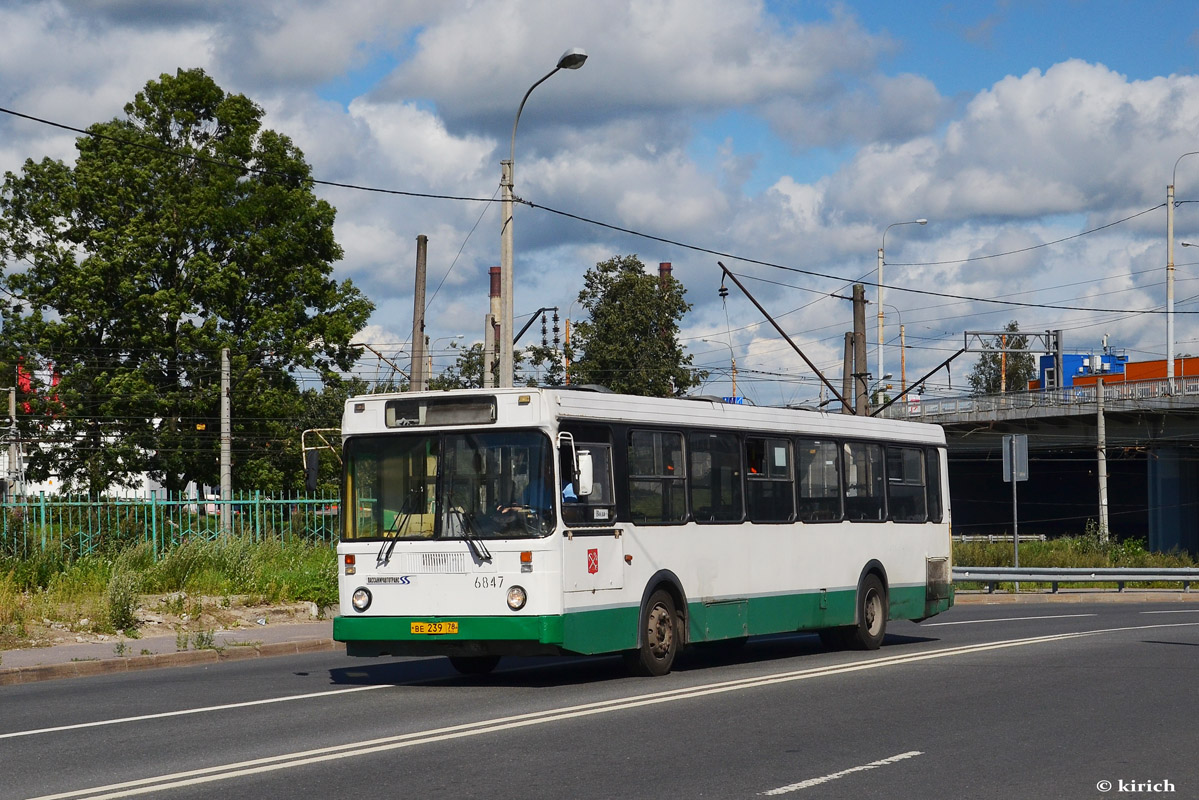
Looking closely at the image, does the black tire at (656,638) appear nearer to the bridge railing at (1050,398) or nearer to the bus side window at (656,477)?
the bus side window at (656,477)

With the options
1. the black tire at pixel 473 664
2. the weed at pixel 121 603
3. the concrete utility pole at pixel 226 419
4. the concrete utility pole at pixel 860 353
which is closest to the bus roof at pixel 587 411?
the black tire at pixel 473 664

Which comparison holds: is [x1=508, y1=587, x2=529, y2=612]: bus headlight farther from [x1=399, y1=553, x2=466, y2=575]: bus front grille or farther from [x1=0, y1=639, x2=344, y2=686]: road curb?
[x1=0, y1=639, x2=344, y2=686]: road curb

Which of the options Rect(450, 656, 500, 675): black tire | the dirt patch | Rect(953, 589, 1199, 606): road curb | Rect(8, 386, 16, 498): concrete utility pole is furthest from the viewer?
Rect(8, 386, 16, 498): concrete utility pole

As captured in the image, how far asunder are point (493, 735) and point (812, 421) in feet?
26.3

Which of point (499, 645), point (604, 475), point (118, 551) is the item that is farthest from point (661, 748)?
point (118, 551)

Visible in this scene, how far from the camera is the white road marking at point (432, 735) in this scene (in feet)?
26.6

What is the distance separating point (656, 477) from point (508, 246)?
11.3 metres

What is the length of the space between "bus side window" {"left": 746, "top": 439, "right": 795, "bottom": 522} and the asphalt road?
166cm

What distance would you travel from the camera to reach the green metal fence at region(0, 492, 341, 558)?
71.2 feet

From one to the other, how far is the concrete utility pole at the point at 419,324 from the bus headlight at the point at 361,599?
19252 mm

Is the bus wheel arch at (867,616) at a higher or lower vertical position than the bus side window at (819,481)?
lower

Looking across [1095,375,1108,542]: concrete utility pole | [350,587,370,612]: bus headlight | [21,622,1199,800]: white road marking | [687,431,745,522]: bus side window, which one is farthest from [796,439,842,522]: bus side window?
[1095,375,1108,542]: concrete utility pole

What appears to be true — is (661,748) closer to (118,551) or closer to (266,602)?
(266,602)

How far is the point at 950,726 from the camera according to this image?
10594 millimetres
